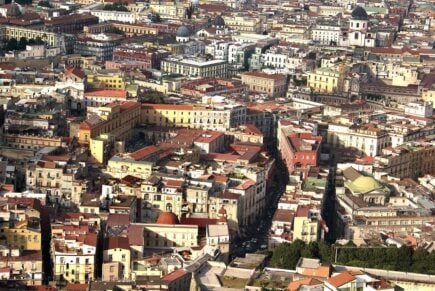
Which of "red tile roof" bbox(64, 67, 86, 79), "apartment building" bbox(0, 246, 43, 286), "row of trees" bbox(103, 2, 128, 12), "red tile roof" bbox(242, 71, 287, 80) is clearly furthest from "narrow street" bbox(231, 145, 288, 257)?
"row of trees" bbox(103, 2, 128, 12)

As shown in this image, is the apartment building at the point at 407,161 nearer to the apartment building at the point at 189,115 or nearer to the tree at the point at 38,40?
the apartment building at the point at 189,115

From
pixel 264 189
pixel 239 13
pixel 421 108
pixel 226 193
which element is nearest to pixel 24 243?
pixel 226 193

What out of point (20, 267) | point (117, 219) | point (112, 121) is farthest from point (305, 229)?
point (112, 121)

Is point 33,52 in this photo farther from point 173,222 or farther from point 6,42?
point 173,222

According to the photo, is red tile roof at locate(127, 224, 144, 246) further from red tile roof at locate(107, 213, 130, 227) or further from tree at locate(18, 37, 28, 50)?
tree at locate(18, 37, 28, 50)

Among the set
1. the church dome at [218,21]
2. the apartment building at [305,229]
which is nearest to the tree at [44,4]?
the church dome at [218,21]

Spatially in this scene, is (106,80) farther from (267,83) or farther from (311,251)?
(311,251)
